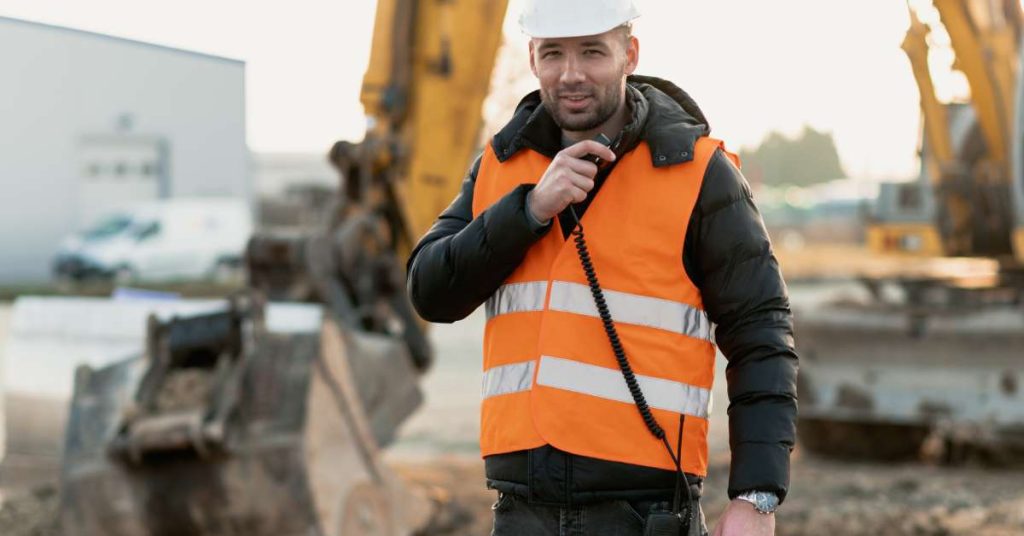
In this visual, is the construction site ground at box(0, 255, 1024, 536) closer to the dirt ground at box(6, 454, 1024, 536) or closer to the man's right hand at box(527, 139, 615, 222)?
the dirt ground at box(6, 454, 1024, 536)

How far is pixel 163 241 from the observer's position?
2295 cm

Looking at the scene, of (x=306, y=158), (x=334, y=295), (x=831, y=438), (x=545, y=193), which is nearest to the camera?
(x=545, y=193)

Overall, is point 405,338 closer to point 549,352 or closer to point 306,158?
point 549,352

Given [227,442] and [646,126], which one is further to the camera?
[227,442]

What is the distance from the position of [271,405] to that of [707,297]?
2.95m

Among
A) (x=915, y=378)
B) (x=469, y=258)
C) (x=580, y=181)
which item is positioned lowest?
(x=915, y=378)

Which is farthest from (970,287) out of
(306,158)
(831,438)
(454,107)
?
(306,158)

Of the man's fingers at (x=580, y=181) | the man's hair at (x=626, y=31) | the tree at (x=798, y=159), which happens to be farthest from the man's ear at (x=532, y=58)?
the tree at (x=798, y=159)

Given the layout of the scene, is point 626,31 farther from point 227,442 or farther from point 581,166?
point 227,442

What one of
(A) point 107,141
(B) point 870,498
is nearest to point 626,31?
(B) point 870,498

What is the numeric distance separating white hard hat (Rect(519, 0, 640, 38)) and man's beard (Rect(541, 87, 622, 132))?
0.10 metres

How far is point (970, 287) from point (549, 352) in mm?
7676

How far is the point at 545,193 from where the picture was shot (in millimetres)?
2516

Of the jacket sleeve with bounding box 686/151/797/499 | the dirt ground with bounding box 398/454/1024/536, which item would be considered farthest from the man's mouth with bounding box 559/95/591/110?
the dirt ground with bounding box 398/454/1024/536
